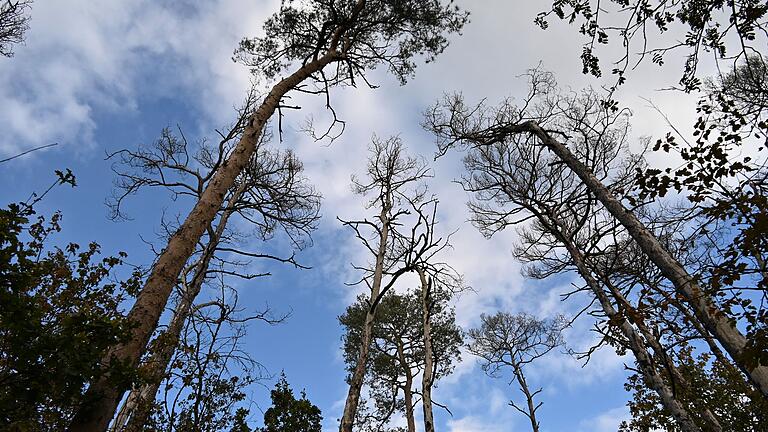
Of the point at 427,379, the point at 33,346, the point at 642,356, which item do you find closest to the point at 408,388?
the point at 427,379

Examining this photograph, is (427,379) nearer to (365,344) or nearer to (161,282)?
(365,344)

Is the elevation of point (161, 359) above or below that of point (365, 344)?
below

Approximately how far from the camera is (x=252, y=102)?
9422mm

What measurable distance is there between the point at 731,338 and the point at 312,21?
8.18m

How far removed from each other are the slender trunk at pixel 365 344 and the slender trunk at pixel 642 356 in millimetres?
3705

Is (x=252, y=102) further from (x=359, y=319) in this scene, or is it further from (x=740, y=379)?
(x=740, y=379)

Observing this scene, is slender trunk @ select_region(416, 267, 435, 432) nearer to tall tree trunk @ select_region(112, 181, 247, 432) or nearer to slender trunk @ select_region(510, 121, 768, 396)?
slender trunk @ select_region(510, 121, 768, 396)

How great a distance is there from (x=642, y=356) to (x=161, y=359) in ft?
26.5

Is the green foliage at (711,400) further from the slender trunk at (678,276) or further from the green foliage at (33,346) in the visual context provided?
the green foliage at (33,346)

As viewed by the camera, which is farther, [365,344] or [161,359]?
[365,344]

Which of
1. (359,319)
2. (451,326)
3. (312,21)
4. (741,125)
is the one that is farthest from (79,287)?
(451,326)

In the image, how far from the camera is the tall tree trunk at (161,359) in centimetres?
592

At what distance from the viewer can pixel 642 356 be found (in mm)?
7477

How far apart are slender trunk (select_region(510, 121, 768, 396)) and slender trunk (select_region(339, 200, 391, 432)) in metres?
4.18
